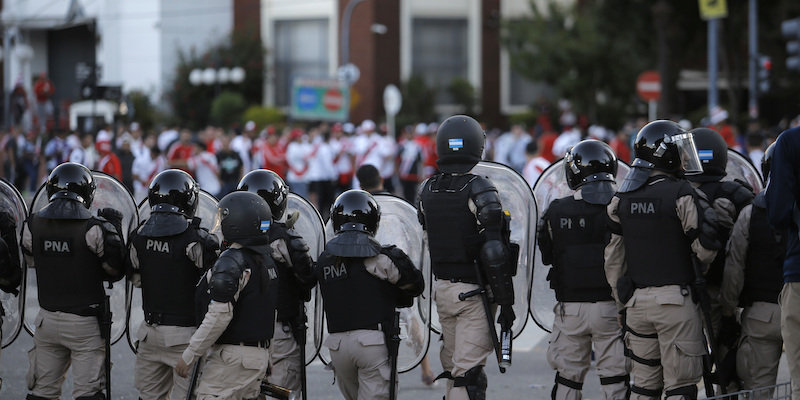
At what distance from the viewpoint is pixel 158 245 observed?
221 inches

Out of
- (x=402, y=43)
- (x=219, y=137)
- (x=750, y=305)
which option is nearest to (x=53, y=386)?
(x=750, y=305)

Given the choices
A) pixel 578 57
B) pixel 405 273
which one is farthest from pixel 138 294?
pixel 578 57

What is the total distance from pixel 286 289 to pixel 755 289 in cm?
289

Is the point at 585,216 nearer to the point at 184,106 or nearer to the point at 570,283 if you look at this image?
the point at 570,283

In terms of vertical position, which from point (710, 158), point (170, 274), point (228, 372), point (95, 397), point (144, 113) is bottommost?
point (95, 397)

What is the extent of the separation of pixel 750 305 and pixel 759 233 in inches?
19.0

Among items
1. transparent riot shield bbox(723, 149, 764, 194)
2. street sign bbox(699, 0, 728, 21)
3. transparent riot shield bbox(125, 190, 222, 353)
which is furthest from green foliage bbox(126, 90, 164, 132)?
transparent riot shield bbox(723, 149, 764, 194)

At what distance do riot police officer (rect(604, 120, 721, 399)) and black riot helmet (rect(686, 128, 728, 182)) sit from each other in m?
0.57

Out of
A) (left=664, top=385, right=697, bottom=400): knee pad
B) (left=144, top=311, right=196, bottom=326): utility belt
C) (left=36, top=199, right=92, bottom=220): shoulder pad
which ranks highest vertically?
(left=36, top=199, right=92, bottom=220): shoulder pad

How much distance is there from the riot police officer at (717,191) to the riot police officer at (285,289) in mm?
2589

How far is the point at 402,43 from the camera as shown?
37.2 m

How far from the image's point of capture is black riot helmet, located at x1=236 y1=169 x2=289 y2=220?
5.91 metres

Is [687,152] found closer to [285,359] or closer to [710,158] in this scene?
[710,158]

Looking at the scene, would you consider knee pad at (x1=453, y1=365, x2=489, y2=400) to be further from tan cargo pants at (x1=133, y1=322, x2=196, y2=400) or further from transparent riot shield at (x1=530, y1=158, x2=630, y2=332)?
tan cargo pants at (x1=133, y1=322, x2=196, y2=400)
